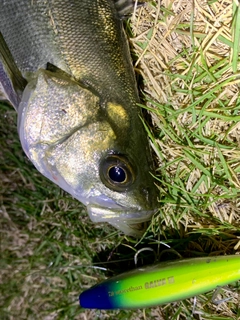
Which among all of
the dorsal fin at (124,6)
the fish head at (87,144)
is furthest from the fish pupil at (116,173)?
the dorsal fin at (124,6)

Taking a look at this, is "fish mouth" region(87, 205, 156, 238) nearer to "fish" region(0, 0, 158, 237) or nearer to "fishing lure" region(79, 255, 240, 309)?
"fish" region(0, 0, 158, 237)

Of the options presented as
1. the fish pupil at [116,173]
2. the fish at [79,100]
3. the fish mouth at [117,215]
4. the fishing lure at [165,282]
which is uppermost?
the fish at [79,100]

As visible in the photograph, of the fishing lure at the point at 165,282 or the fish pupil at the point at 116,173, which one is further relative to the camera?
the fishing lure at the point at 165,282

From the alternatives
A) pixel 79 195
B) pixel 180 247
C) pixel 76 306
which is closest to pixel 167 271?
pixel 180 247

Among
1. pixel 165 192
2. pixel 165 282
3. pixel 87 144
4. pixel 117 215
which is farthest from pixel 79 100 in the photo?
pixel 165 282

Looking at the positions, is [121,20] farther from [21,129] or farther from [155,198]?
[155,198]

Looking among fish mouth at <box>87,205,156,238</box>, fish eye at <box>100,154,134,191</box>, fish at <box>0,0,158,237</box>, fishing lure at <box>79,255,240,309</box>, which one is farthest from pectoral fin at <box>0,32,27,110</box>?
fishing lure at <box>79,255,240,309</box>

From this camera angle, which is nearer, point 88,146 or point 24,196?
point 88,146

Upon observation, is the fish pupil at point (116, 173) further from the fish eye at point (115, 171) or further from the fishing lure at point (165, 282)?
the fishing lure at point (165, 282)

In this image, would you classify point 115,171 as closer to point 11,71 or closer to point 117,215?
point 117,215
